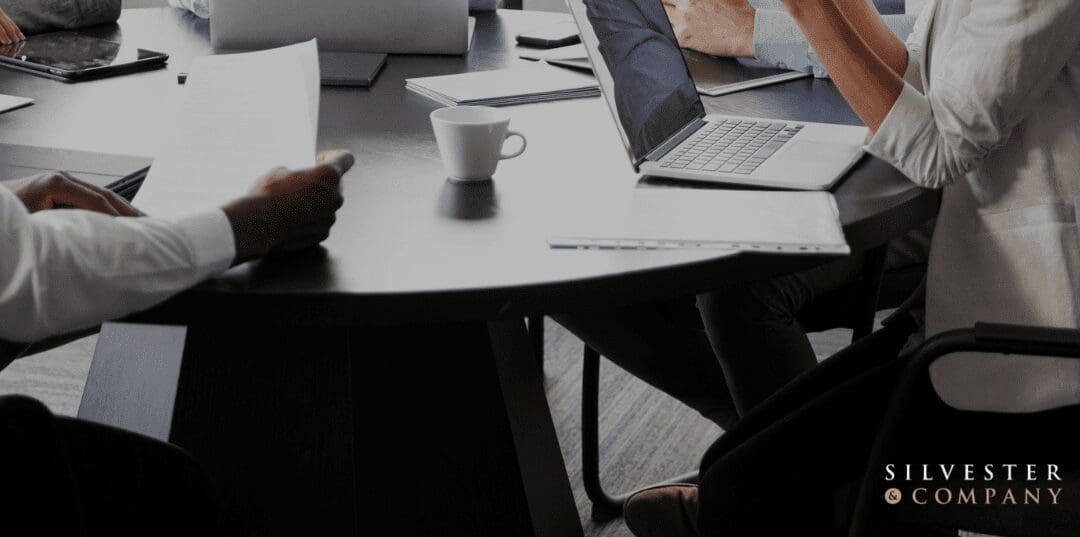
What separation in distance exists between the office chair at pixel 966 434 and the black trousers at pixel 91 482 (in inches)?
25.5

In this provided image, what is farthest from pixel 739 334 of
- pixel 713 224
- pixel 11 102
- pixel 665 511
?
pixel 11 102

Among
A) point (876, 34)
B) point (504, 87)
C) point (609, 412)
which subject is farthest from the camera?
point (609, 412)

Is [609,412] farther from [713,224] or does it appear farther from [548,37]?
[713,224]

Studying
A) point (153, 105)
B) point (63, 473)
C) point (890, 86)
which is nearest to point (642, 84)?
point (890, 86)

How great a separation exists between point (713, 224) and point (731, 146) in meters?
0.28

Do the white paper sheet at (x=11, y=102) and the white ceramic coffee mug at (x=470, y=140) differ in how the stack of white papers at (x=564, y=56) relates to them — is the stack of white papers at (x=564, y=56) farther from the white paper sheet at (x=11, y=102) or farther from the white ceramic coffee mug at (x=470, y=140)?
the white paper sheet at (x=11, y=102)

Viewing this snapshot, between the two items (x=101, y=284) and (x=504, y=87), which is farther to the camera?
(x=504, y=87)

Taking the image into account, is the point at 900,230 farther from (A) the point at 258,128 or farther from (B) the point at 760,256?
(A) the point at 258,128

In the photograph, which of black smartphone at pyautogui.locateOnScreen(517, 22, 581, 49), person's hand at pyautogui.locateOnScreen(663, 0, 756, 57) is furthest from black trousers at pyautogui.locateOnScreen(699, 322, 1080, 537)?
black smartphone at pyautogui.locateOnScreen(517, 22, 581, 49)

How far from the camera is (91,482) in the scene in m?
0.94

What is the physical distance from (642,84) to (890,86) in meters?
0.29

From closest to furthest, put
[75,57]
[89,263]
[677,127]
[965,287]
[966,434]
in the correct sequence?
[89,263] < [966,434] < [965,287] < [677,127] < [75,57]

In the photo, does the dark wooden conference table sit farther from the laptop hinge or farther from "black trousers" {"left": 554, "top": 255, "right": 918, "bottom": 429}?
"black trousers" {"left": 554, "top": 255, "right": 918, "bottom": 429}

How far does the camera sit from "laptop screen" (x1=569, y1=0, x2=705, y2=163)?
1201 mm
